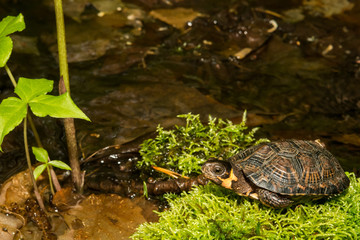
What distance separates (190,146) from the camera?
4387mm

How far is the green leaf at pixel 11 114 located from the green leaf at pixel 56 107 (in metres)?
0.08

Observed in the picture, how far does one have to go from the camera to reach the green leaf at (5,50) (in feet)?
9.50

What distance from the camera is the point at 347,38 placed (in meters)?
7.96

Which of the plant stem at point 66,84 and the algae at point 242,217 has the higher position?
the plant stem at point 66,84

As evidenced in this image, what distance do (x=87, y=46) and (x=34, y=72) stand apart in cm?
130

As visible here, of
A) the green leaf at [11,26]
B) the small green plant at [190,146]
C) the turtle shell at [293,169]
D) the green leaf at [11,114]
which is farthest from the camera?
the small green plant at [190,146]

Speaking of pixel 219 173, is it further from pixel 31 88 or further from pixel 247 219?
pixel 31 88

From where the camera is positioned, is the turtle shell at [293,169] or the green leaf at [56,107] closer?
the green leaf at [56,107]

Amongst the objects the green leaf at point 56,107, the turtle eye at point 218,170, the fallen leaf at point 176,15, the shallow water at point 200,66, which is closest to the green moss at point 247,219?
the turtle eye at point 218,170

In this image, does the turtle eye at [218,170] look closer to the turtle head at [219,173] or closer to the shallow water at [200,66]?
the turtle head at [219,173]

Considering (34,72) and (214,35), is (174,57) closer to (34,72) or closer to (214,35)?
(214,35)

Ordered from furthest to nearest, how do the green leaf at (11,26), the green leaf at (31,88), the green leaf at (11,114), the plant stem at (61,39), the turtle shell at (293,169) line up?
1. the turtle shell at (293,169)
2. the plant stem at (61,39)
3. the green leaf at (11,26)
4. the green leaf at (31,88)
5. the green leaf at (11,114)

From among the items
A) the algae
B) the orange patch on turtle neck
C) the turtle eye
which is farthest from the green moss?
the turtle eye

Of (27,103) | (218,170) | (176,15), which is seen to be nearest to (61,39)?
(27,103)
